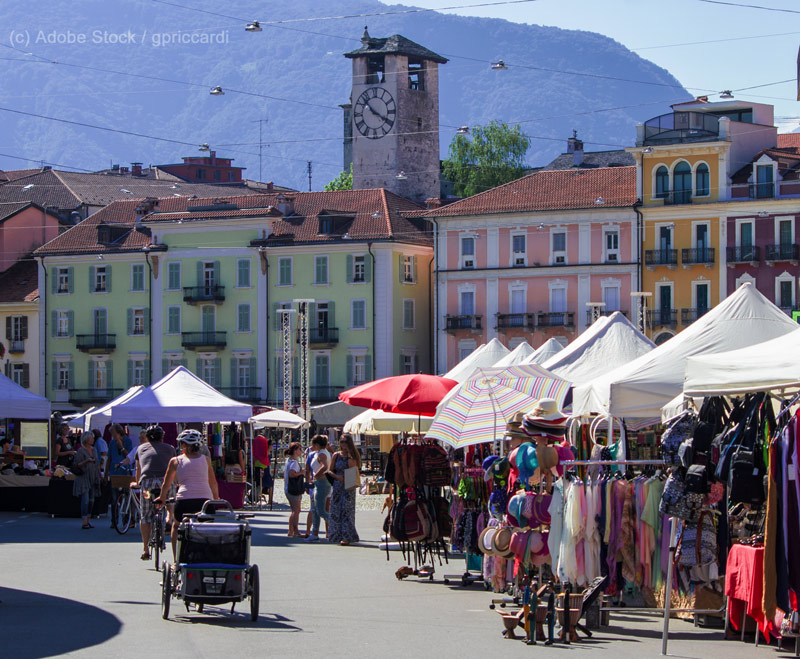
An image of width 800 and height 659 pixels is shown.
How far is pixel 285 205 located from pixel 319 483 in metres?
52.8

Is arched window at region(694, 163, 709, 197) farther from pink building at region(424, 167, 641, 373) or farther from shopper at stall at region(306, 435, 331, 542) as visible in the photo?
shopper at stall at region(306, 435, 331, 542)

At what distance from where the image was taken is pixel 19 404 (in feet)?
103

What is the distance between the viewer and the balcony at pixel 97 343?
78750 millimetres

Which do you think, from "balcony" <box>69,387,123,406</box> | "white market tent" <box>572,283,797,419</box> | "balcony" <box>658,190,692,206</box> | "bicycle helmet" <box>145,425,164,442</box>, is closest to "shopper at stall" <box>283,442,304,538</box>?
"bicycle helmet" <box>145,425,164,442</box>

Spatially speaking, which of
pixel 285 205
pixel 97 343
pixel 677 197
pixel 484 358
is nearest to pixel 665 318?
pixel 677 197

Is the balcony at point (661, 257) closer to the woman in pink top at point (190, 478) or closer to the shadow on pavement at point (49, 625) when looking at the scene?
the woman in pink top at point (190, 478)

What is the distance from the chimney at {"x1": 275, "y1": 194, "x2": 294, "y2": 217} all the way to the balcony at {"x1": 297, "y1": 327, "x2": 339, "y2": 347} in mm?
6563

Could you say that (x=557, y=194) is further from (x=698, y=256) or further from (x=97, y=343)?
(x=97, y=343)

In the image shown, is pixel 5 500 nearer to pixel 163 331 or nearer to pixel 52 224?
pixel 163 331

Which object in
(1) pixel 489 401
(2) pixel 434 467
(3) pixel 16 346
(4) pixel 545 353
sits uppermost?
(3) pixel 16 346

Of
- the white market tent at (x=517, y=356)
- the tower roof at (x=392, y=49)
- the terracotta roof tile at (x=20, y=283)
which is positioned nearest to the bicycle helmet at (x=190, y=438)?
the white market tent at (x=517, y=356)

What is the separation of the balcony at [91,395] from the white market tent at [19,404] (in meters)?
46.5

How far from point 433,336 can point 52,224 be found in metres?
24.5

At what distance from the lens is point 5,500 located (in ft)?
105
